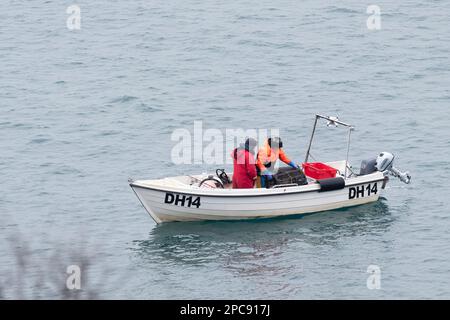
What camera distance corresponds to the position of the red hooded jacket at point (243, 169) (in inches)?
1271

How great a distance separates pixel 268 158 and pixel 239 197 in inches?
55.9

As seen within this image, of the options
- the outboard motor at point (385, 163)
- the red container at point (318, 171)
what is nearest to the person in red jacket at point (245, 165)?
the red container at point (318, 171)

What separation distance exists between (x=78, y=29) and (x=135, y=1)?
5546 millimetres

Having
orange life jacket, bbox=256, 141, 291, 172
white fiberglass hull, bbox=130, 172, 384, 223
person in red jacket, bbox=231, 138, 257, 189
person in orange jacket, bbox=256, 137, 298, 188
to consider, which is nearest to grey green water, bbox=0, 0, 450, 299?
white fiberglass hull, bbox=130, 172, 384, 223

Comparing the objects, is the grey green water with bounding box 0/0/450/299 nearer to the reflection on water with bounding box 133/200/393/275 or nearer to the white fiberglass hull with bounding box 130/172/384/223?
the reflection on water with bounding box 133/200/393/275

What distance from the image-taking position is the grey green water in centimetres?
2988

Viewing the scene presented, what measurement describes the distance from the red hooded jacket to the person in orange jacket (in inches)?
11.2

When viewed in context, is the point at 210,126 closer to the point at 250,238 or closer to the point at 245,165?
the point at 245,165

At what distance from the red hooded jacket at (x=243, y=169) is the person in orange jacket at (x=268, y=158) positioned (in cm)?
28

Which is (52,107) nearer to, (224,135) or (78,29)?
(224,135)

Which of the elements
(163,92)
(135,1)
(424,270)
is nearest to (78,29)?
(135,1)

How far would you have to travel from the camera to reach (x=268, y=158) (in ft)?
108

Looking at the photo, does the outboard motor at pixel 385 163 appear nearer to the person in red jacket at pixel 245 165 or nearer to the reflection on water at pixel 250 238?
the reflection on water at pixel 250 238

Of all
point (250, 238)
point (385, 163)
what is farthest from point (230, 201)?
point (385, 163)
